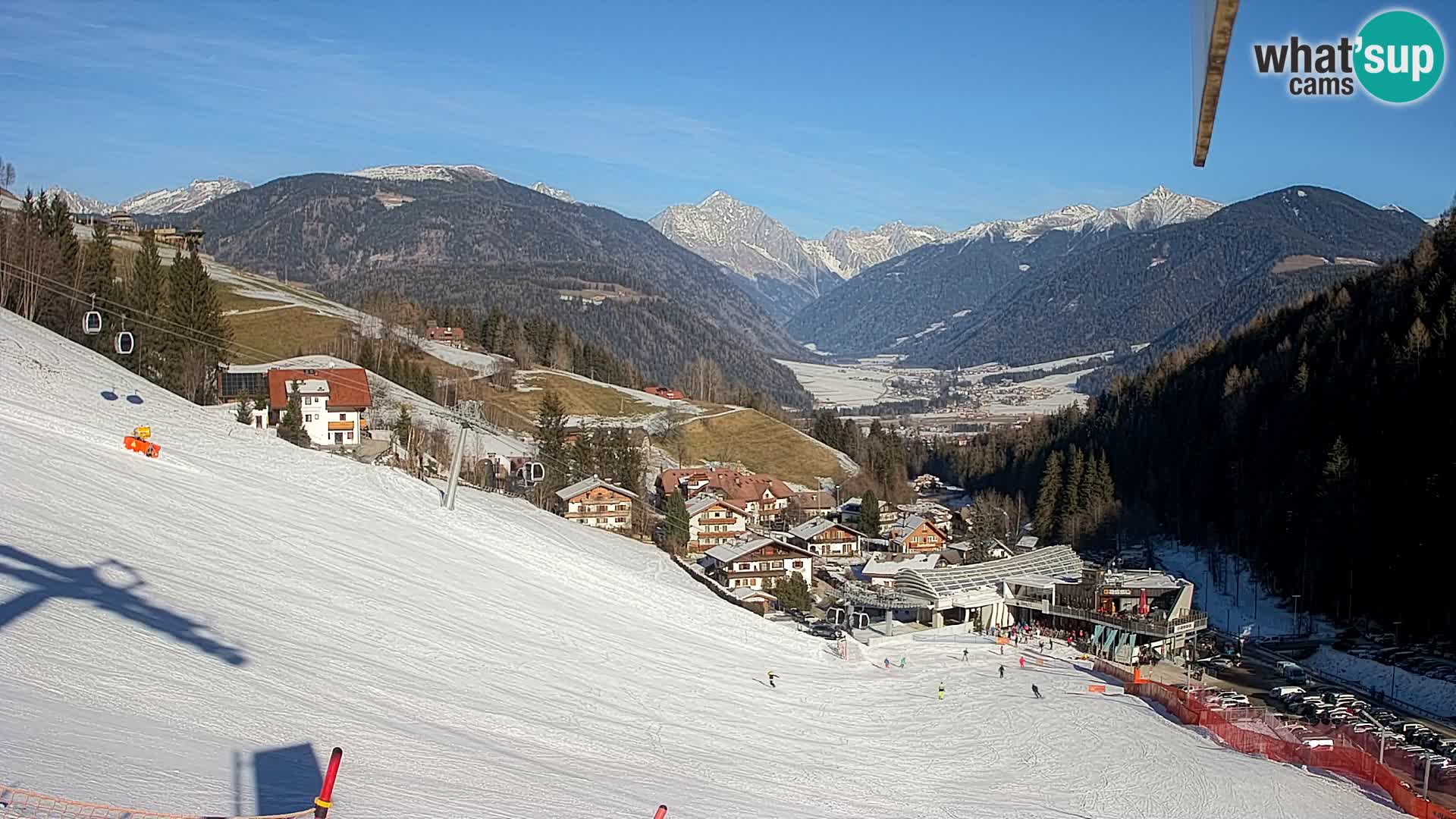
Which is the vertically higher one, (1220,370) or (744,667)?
(1220,370)

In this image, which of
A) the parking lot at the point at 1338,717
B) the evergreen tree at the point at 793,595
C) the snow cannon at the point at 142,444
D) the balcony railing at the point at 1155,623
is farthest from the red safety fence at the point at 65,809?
the balcony railing at the point at 1155,623

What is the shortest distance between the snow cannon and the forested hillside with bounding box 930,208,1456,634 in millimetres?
47742

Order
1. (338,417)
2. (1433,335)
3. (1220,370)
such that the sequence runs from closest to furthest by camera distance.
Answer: (338,417) → (1433,335) → (1220,370)

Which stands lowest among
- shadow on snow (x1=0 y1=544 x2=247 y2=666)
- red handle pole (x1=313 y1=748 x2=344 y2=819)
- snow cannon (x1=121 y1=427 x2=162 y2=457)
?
shadow on snow (x1=0 y1=544 x2=247 y2=666)

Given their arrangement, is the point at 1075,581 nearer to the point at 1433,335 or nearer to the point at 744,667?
the point at 1433,335

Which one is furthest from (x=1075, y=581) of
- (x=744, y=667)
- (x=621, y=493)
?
(x=744, y=667)

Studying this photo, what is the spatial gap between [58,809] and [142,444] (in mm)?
22701

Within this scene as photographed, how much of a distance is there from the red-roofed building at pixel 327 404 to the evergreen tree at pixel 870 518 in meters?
32.6

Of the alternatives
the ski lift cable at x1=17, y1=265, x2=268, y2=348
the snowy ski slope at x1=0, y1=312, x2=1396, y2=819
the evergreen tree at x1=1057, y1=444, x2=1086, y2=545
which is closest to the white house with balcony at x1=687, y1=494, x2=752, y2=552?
the evergreen tree at x1=1057, y1=444, x2=1086, y2=545

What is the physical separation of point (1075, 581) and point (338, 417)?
38925 millimetres

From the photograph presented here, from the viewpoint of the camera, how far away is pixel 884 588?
53.8 metres

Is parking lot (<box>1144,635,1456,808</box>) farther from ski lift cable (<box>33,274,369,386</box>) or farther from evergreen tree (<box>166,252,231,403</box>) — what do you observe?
ski lift cable (<box>33,274,369,386</box>)

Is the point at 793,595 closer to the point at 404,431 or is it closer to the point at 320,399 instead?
the point at 404,431

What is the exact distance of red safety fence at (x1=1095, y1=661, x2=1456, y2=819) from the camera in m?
24.1
